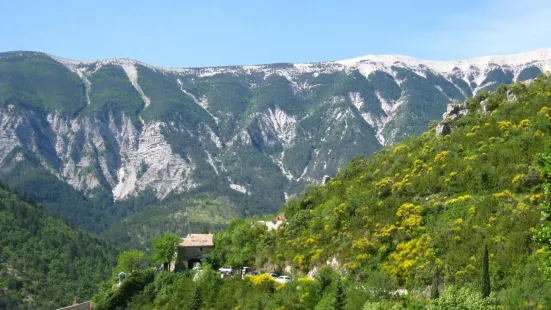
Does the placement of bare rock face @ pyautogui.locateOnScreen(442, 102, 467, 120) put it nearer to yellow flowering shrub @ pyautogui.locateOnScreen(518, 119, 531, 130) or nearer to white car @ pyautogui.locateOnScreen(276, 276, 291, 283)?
yellow flowering shrub @ pyautogui.locateOnScreen(518, 119, 531, 130)

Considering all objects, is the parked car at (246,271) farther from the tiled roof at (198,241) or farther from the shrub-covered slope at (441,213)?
the tiled roof at (198,241)

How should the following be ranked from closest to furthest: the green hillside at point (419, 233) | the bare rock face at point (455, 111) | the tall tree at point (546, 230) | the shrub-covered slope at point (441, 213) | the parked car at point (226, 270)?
the tall tree at point (546, 230) < the green hillside at point (419, 233) < the shrub-covered slope at point (441, 213) < the parked car at point (226, 270) < the bare rock face at point (455, 111)

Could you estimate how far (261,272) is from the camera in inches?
3401

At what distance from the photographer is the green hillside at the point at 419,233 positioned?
5841cm

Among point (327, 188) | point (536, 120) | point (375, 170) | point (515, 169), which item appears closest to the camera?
point (515, 169)

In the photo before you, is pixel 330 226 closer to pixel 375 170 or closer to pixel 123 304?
pixel 375 170

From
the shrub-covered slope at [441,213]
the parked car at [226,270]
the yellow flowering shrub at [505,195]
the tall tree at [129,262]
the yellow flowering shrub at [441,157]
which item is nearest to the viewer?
the shrub-covered slope at [441,213]

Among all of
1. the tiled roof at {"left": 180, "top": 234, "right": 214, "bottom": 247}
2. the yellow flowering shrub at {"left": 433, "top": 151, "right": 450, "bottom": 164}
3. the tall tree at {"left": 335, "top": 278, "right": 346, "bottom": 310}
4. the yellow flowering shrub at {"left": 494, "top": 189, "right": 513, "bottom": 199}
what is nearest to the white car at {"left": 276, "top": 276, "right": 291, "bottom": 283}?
the tall tree at {"left": 335, "top": 278, "right": 346, "bottom": 310}

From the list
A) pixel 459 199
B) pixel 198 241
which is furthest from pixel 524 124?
pixel 198 241

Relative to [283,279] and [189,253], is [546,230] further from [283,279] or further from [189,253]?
[189,253]

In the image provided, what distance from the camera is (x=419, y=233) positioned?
2785 inches

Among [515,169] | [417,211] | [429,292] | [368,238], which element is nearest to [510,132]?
[515,169]

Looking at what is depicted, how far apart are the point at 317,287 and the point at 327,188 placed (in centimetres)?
3614

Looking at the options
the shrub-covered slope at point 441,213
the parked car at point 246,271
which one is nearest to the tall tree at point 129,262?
the shrub-covered slope at point 441,213
